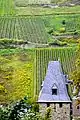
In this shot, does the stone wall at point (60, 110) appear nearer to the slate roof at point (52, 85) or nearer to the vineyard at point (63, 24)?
the slate roof at point (52, 85)

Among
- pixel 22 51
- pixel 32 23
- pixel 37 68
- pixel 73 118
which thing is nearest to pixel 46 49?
pixel 22 51

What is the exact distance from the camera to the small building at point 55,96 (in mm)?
30269

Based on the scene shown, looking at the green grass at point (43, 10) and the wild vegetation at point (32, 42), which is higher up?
the green grass at point (43, 10)

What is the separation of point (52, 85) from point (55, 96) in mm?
750

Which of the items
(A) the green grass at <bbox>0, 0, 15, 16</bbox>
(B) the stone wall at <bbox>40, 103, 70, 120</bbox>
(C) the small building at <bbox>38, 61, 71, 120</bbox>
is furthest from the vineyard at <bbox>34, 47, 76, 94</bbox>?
(A) the green grass at <bbox>0, 0, 15, 16</bbox>

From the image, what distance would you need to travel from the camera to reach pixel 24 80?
3881cm

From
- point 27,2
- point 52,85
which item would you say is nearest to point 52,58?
point 52,85

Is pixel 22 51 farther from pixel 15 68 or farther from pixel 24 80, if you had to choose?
pixel 24 80

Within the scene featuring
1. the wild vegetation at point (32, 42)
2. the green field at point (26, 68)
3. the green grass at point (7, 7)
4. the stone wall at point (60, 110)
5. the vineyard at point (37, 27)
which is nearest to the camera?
the stone wall at point (60, 110)

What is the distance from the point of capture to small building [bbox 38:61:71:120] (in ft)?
99.3

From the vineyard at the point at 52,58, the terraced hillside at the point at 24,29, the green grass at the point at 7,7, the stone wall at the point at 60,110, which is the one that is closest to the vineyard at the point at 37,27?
the terraced hillside at the point at 24,29

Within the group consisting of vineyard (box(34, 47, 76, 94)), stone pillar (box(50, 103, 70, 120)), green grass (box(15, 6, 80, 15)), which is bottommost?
stone pillar (box(50, 103, 70, 120))

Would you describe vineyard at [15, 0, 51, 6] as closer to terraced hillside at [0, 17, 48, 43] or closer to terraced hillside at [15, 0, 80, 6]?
terraced hillside at [15, 0, 80, 6]

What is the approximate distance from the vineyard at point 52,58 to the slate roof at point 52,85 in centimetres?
512
